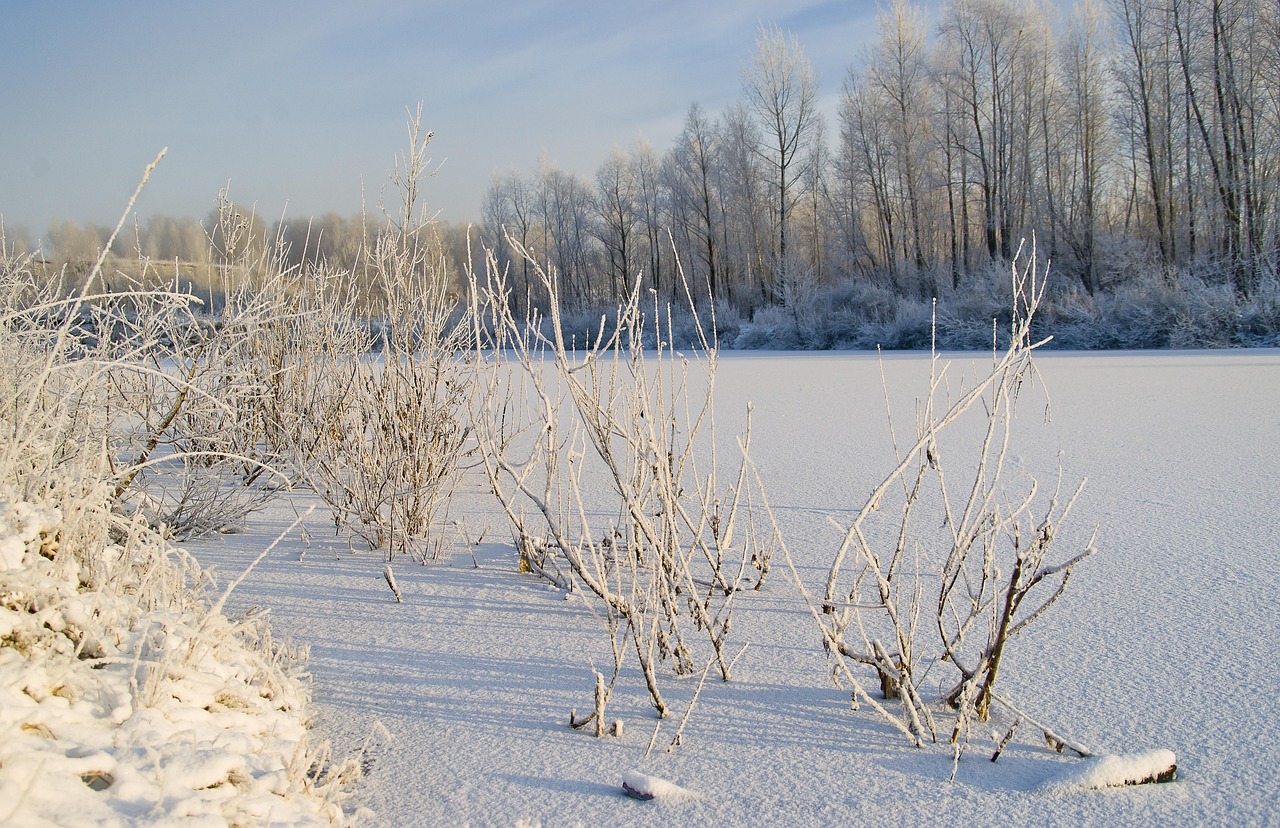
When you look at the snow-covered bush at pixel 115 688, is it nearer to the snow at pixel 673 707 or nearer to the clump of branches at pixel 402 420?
the snow at pixel 673 707

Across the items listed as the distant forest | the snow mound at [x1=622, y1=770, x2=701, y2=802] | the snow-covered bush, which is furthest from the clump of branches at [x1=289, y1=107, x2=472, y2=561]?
the distant forest

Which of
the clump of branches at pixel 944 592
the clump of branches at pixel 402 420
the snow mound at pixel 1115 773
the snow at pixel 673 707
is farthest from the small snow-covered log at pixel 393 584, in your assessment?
the snow mound at pixel 1115 773

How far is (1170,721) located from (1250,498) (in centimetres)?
219

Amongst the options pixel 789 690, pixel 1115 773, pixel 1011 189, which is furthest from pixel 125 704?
pixel 1011 189

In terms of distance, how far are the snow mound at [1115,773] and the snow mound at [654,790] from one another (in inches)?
25.7

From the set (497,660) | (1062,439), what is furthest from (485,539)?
(1062,439)

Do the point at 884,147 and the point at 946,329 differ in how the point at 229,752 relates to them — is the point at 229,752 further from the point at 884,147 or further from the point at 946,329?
the point at 884,147

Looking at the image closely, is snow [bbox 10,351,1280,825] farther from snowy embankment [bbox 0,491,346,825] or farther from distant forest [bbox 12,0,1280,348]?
distant forest [bbox 12,0,1280,348]

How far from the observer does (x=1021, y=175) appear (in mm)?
22047

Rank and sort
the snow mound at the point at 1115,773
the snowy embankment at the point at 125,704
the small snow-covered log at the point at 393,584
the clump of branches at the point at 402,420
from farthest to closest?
the clump of branches at the point at 402,420 → the small snow-covered log at the point at 393,584 → the snow mound at the point at 1115,773 → the snowy embankment at the point at 125,704

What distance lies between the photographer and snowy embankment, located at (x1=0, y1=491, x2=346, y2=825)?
1205 mm

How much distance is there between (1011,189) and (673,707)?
2357 cm

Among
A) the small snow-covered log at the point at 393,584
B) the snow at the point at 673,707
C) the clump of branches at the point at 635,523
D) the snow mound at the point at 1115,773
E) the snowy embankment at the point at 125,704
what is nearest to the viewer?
the snowy embankment at the point at 125,704

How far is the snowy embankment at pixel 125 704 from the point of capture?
1205mm
